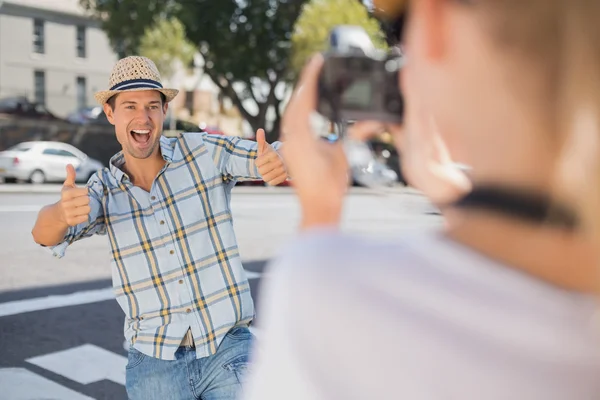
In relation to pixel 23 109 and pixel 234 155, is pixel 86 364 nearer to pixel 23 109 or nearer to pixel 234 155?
pixel 234 155

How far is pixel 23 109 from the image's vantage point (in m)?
30.3

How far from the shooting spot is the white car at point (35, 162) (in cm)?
2167

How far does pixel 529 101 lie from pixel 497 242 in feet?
0.47

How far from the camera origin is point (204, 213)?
2881mm

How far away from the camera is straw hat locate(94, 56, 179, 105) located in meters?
2.93

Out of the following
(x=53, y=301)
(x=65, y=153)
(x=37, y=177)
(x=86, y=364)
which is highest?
(x=86, y=364)

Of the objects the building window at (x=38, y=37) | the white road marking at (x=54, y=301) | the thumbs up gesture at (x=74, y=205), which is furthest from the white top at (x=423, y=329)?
the building window at (x=38, y=37)

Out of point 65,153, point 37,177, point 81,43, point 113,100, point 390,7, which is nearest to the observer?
point 390,7

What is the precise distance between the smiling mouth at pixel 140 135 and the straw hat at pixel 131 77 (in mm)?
171

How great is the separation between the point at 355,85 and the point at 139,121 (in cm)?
209

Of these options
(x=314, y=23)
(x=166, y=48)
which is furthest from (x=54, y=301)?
(x=166, y=48)

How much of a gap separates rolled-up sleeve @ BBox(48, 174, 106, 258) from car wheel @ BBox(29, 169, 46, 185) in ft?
66.9

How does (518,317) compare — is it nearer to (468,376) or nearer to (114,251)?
(468,376)

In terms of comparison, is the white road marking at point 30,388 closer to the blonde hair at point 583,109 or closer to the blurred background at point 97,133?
the blurred background at point 97,133
